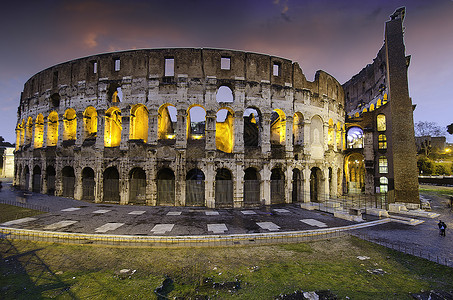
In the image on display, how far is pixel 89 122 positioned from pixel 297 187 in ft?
71.0

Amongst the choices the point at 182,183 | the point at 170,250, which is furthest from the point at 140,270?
the point at 182,183

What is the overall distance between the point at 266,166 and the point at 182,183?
745 cm

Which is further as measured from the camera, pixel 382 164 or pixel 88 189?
pixel 382 164

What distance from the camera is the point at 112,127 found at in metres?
18.9

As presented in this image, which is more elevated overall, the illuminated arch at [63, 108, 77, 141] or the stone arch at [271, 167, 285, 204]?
the illuminated arch at [63, 108, 77, 141]

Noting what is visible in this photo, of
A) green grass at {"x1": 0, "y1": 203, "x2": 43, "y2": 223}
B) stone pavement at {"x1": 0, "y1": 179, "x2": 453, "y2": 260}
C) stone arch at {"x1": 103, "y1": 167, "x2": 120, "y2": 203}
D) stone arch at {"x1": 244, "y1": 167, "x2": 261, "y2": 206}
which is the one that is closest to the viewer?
stone pavement at {"x1": 0, "y1": 179, "x2": 453, "y2": 260}

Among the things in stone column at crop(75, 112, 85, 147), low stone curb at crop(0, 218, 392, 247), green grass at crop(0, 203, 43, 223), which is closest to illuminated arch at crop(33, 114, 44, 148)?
stone column at crop(75, 112, 85, 147)

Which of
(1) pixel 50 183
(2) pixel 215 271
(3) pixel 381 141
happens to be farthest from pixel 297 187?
(1) pixel 50 183

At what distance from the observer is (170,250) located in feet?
27.2

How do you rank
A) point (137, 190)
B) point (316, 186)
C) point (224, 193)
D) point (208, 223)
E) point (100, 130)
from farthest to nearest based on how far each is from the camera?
point (316, 186)
point (100, 130)
point (137, 190)
point (224, 193)
point (208, 223)

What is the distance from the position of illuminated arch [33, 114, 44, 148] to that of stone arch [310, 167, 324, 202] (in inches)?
1212

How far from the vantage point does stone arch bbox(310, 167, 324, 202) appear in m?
20.4

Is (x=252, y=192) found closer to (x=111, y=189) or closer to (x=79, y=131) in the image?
(x=111, y=189)

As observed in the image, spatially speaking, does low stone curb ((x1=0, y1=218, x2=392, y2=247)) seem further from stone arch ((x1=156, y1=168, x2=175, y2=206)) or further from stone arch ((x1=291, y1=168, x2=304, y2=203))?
stone arch ((x1=291, y1=168, x2=304, y2=203))
